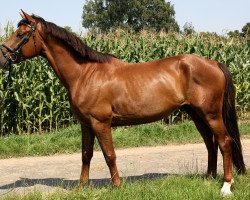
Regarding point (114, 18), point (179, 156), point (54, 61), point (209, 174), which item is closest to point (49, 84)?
point (179, 156)

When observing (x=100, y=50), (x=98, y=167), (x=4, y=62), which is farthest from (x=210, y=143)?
(x=100, y=50)

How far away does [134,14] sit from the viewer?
6191cm

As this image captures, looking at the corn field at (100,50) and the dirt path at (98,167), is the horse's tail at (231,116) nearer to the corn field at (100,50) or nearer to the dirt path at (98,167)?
the dirt path at (98,167)

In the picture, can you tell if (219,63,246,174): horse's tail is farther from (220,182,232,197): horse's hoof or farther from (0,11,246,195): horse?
(220,182,232,197): horse's hoof

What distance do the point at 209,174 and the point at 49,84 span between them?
6.22 metres

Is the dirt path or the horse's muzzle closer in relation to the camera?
the horse's muzzle

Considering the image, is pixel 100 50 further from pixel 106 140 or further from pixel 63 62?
pixel 106 140

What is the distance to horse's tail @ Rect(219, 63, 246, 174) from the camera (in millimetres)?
5898

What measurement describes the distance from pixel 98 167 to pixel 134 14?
56353 millimetres

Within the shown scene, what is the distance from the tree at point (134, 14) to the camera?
6159 centimetres

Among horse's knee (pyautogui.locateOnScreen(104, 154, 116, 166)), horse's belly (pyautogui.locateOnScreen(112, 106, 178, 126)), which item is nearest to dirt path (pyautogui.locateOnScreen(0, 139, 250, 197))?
horse's knee (pyautogui.locateOnScreen(104, 154, 116, 166))

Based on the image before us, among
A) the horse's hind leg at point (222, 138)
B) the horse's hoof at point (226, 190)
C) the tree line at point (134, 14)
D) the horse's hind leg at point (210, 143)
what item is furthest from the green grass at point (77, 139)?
the tree line at point (134, 14)

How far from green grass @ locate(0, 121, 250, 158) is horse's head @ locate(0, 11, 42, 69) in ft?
11.8

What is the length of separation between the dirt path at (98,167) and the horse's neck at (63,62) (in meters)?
1.61
